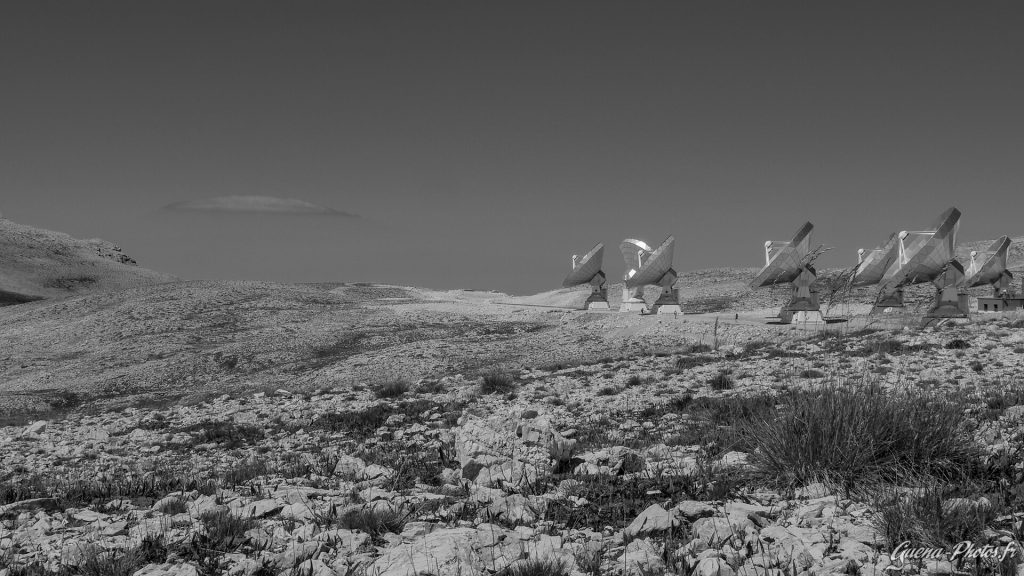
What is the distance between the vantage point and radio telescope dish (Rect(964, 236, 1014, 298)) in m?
50.1

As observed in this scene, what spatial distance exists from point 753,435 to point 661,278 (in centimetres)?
4837

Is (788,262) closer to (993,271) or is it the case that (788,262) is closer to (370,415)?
(993,271)

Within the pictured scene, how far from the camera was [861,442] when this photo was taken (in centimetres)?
634

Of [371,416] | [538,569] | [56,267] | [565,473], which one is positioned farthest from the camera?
[56,267]

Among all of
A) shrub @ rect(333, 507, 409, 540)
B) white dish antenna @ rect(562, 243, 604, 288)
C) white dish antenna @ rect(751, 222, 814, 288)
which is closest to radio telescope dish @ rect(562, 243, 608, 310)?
white dish antenna @ rect(562, 243, 604, 288)

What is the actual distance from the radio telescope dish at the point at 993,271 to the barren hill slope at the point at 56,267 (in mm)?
114186

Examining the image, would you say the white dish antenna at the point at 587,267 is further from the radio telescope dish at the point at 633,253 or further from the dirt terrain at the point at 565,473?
the dirt terrain at the point at 565,473

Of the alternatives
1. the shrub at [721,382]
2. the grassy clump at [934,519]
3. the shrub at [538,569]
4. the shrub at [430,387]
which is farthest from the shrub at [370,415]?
the grassy clump at [934,519]

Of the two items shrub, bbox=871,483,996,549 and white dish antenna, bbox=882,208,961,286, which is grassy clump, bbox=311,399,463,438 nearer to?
shrub, bbox=871,483,996,549

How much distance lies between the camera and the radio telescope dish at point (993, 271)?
164 ft

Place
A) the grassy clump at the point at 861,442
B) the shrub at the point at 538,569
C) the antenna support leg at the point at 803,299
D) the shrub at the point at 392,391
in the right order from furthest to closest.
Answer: the antenna support leg at the point at 803,299 → the shrub at the point at 392,391 → the grassy clump at the point at 861,442 → the shrub at the point at 538,569

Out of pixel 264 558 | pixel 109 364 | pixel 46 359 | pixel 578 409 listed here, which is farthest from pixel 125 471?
pixel 46 359

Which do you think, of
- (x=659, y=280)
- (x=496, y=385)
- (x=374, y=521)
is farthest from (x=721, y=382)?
(x=659, y=280)

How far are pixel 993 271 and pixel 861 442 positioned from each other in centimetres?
5405
